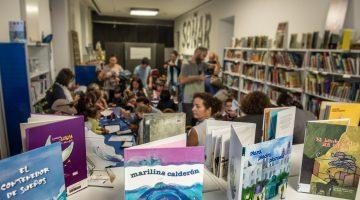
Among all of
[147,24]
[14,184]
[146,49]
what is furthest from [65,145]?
[147,24]

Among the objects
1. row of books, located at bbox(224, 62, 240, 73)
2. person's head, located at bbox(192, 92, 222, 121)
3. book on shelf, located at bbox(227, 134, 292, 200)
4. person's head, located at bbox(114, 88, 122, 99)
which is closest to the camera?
book on shelf, located at bbox(227, 134, 292, 200)

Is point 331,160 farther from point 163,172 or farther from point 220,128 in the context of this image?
point 163,172

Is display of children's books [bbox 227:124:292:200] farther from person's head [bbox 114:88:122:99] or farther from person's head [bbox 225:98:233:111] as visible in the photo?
person's head [bbox 114:88:122:99]

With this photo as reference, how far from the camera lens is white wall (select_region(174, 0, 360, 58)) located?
4277 millimetres

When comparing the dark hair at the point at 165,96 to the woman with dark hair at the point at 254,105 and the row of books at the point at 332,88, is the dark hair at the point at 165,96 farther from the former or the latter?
the row of books at the point at 332,88

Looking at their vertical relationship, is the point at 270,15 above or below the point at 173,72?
above

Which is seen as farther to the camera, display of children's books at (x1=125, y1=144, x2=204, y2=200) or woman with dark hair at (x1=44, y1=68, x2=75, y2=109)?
woman with dark hair at (x1=44, y1=68, x2=75, y2=109)

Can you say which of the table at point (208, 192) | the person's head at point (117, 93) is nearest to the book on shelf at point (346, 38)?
the table at point (208, 192)

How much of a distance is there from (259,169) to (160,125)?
31.1 inches

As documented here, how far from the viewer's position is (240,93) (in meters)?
6.86

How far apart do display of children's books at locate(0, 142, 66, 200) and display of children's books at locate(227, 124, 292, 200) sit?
0.78 m

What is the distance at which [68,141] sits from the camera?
1451 mm

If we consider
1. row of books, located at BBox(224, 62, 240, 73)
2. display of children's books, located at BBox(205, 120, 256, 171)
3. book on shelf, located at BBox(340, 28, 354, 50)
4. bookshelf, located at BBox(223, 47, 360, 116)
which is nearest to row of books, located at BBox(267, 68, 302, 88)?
bookshelf, located at BBox(223, 47, 360, 116)

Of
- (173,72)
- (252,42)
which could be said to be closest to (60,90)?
(173,72)
